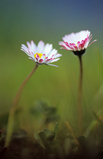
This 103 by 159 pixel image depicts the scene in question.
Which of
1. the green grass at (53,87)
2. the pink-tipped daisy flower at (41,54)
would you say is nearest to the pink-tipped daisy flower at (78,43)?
the pink-tipped daisy flower at (41,54)

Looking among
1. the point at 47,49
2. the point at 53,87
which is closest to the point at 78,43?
the point at 47,49

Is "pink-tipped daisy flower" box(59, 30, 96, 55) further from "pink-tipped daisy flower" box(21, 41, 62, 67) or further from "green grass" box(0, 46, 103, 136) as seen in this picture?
"green grass" box(0, 46, 103, 136)

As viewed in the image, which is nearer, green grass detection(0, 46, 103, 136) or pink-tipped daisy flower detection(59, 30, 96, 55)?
pink-tipped daisy flower detection(59, 30, 96, 55)

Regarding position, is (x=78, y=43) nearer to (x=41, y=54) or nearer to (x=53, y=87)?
(x=41, y=54)

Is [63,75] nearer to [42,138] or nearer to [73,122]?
[73,122]

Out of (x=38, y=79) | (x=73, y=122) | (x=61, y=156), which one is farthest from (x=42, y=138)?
(x=38, y=79)

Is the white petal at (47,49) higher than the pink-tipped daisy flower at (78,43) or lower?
lower

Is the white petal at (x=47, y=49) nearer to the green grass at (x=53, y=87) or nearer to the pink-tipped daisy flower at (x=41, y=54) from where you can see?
the pink-tipped daisy flower at (x=41, y=54)

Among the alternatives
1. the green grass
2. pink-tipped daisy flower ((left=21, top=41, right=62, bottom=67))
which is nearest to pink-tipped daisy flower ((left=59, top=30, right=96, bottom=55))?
pink-tipped daisy flower ((left=21, top=41, right=62, bottom=67))
